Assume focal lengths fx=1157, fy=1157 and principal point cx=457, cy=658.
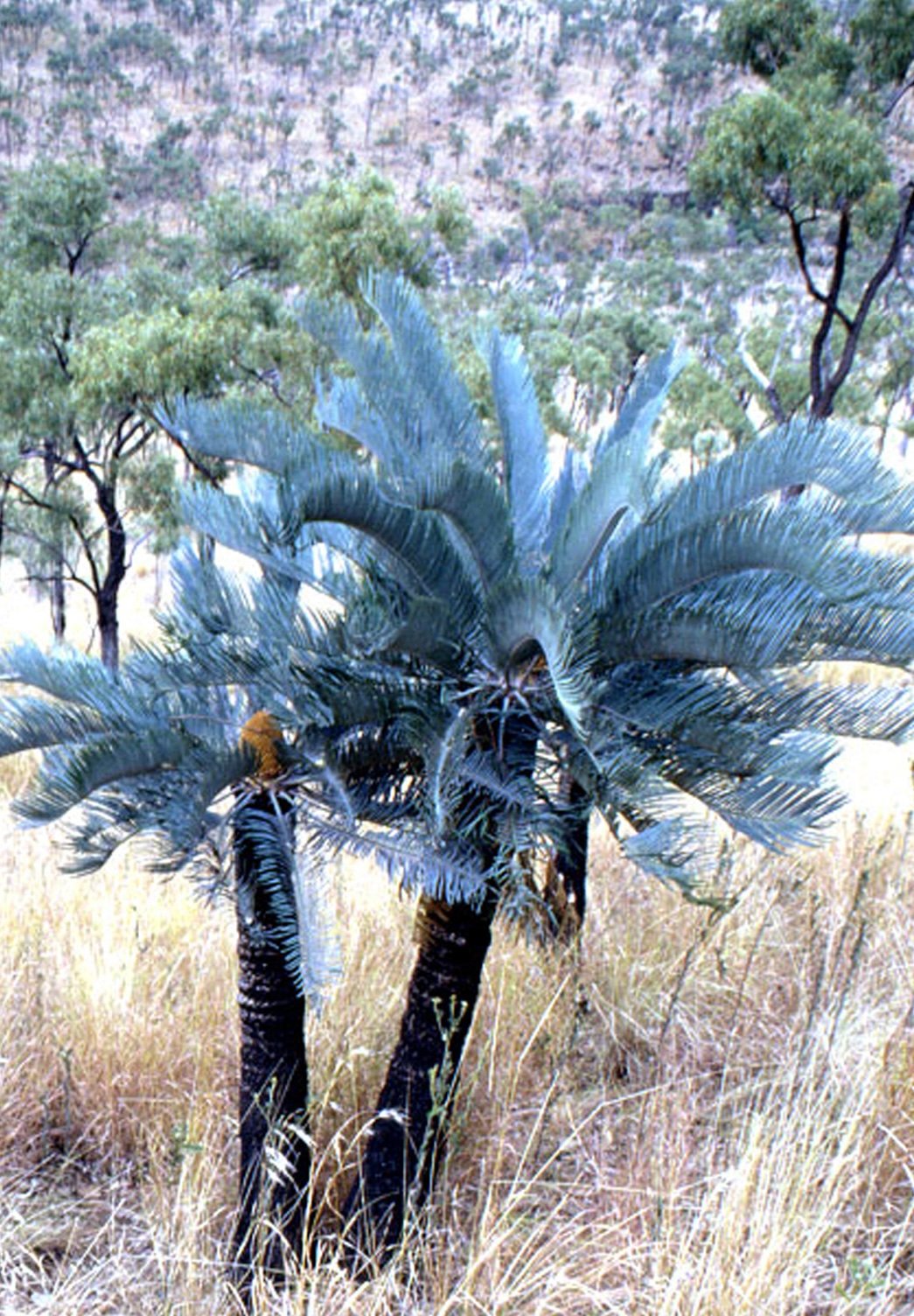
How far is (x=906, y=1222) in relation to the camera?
8.45ft

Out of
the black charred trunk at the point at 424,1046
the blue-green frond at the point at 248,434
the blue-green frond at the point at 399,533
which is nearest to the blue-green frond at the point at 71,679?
the blue-green frond at the point at 248,434

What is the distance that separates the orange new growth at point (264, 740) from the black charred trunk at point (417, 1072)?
1.76ft

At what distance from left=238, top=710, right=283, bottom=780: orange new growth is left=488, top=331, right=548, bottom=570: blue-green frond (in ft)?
2.66

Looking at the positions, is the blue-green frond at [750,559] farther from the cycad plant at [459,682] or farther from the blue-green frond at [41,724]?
the blue-green frond at [41,724]

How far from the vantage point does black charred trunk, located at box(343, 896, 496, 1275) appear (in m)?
2.68

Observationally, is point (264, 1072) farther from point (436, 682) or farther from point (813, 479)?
point (813, 479)

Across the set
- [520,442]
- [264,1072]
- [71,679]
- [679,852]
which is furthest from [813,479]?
[264,1072]

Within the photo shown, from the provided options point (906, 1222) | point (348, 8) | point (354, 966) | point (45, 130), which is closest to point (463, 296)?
point (354, 966)

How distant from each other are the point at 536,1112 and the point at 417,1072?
66cm

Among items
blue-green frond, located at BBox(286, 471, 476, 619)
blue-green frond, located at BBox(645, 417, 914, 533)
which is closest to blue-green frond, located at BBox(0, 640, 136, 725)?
blue-green frond, located at BBox(286, 471, 476, 619)

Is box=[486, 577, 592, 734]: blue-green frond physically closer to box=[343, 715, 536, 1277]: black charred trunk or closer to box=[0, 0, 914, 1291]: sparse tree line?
box=[0, 0, 914, 1291]: sparse tree line

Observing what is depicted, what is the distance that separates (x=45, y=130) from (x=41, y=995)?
58807 mm

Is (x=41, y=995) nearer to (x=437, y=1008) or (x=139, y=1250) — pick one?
(x=139, y=1250)

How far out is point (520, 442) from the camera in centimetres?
313
